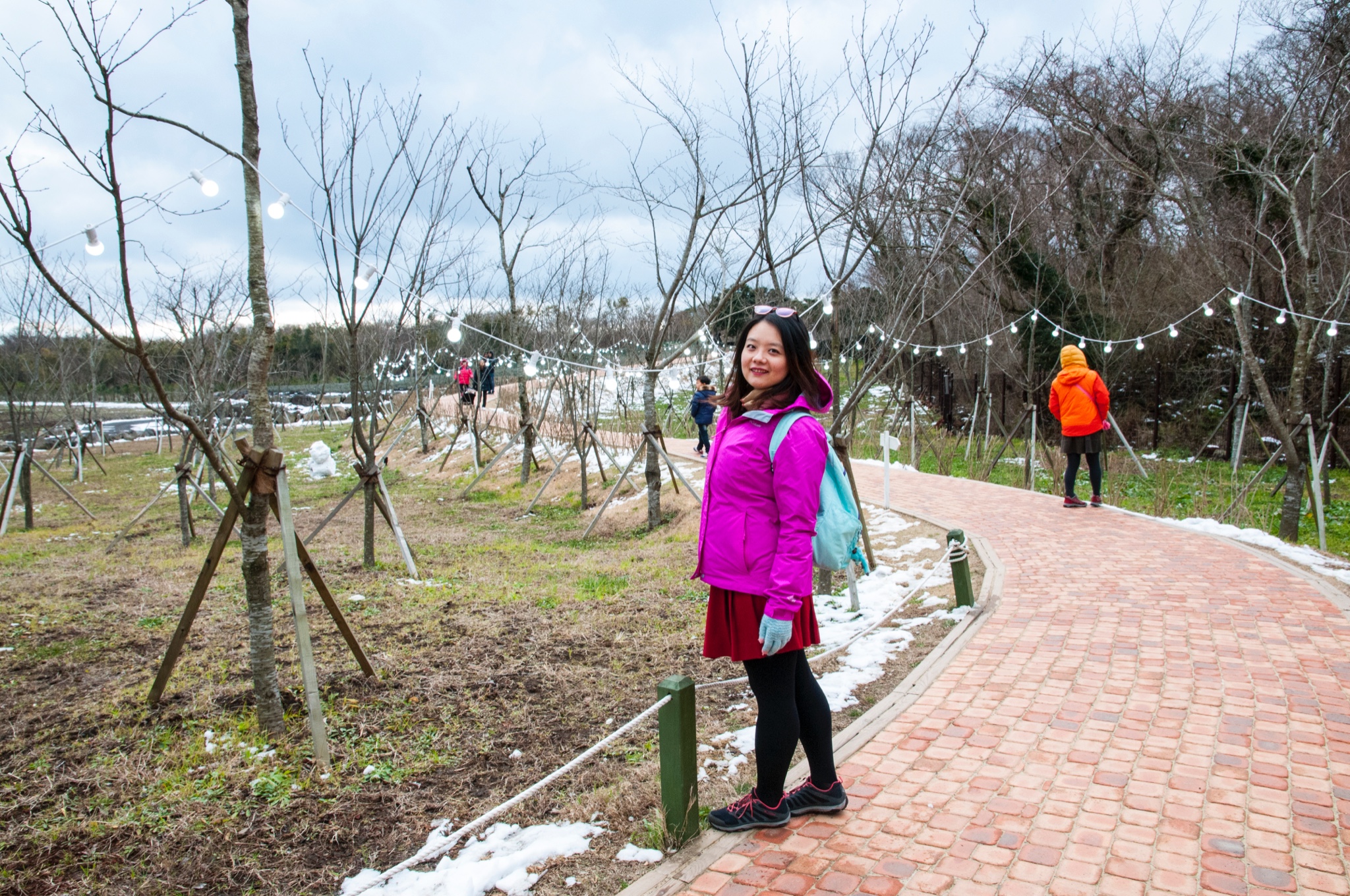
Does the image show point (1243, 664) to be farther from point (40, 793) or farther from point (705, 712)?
point (40, 793)

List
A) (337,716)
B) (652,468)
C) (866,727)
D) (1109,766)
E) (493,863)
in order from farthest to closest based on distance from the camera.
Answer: (652,468), (337,716), (866,727), (1109,766), (493,863)

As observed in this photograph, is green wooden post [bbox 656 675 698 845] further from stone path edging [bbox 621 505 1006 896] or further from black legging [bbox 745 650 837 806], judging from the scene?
black legging [bbox 745 650 837 806]

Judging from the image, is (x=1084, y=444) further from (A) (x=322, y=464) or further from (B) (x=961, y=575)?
(A) (x=322, y=464)

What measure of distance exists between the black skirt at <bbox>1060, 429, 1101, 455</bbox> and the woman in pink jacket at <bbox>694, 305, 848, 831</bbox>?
6.51 meters

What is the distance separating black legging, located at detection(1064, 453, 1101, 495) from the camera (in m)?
7.90

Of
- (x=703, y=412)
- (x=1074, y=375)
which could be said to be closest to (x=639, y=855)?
(x=1074, y=375)

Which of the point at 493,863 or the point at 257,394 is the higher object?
the point at 257,394

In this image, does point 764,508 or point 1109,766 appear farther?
point 1109,766

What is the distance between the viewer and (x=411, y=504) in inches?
498

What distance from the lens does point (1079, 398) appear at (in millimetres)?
7727

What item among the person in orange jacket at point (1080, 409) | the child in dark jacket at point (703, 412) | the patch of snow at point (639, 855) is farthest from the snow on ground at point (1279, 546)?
the child in dark jacket at point (703, 412)

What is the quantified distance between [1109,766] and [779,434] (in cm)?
190

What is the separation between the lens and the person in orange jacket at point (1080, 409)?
7691 mm

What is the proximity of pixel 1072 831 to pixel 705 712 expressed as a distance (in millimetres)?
1655
